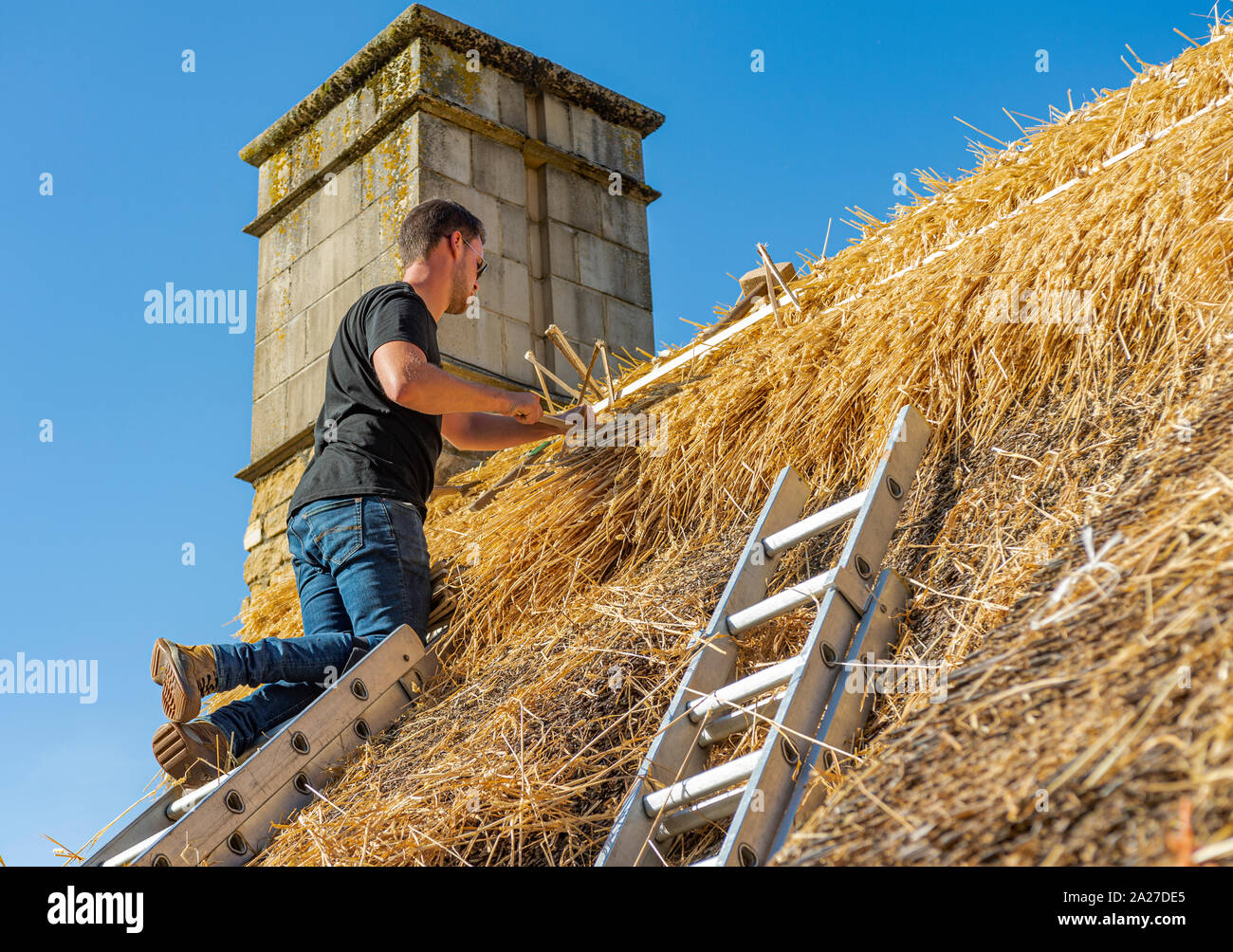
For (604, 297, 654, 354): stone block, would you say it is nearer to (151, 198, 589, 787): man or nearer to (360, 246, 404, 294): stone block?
(360, 246, 404, 294): stone block

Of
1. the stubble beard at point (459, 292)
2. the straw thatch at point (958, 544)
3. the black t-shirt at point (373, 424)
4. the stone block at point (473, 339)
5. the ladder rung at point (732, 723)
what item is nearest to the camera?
the straw thatch at point (958, 544)

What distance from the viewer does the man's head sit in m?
3.47

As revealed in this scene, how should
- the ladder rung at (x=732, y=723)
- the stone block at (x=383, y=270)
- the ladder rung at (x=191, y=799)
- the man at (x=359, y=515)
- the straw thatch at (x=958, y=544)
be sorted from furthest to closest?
the stone block at (x=383, y=270) → the man at (x=359, y=515) → the ladder rung at (x=191, y=799) → the ladder rung at (x=732, y=723) → the straw thatch at (x=958, y=544)

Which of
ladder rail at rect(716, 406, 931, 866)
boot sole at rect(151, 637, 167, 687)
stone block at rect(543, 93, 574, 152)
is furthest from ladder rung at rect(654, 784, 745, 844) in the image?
stone block at rect(543, 93, 574, 152)

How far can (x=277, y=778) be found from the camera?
106 inches

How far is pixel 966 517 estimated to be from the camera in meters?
2.21

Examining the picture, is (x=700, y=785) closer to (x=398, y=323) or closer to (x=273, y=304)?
(x=398, y=323)

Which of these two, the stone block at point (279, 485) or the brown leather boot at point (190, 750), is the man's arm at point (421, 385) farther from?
the stone block at point (279, 485)

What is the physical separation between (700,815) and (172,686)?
132cm

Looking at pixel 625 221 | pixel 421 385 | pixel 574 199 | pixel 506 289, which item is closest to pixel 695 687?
pixel 421 385

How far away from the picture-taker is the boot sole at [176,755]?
2.73 meters

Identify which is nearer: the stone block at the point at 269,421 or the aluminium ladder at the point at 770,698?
the aluminium ladder at the point at 770,698

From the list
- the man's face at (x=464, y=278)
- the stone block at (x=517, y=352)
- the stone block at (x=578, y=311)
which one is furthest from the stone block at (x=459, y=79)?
the man's face at (x=464, y=278)

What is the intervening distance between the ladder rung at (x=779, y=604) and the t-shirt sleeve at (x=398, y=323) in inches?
48.9
